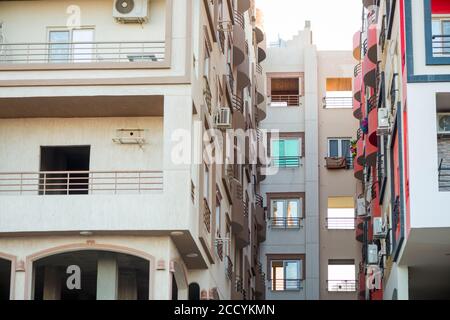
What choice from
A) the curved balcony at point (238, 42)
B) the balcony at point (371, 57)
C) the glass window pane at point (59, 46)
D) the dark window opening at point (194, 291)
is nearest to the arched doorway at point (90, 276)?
the dark window opening at point (194, 291)

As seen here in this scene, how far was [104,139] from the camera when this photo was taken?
27.8 metres

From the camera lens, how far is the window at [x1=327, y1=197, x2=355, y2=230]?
49969mm

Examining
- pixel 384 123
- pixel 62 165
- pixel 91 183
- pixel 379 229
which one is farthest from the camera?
pixel 379 229

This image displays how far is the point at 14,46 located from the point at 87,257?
5.69m

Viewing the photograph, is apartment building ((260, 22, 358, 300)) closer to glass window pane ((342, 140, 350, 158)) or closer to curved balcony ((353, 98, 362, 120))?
glass window pane ((342, 140, 350, 158))

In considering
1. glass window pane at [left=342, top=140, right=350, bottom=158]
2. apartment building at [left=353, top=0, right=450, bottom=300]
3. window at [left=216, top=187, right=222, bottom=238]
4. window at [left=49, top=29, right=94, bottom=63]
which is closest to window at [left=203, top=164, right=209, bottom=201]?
window at [left=216, top=187, right=222, bottom=238]

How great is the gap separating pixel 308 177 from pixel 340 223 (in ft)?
8.32

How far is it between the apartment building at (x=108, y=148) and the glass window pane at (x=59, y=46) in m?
0.04

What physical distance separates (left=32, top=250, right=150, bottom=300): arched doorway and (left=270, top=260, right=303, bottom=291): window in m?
19.1

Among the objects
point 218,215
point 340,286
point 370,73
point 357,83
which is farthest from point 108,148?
point 340,286

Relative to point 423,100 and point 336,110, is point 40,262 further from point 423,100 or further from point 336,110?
point 336,110

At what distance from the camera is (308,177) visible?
1980 inches

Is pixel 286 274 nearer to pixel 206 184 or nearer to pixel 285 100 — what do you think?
pixel 285 100
